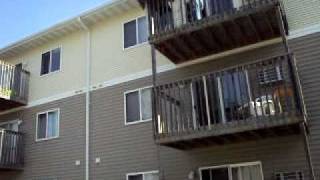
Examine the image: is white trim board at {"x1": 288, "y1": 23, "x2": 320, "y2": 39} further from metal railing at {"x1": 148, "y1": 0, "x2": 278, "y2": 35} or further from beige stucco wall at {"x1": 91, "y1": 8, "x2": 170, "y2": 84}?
beige stucco wall at {"x1": 91, "y1": 8, "x2": 170, "y2": 84}

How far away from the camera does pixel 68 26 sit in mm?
17156

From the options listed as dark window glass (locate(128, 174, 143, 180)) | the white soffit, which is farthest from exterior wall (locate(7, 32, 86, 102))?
dark window glass (locate(128, 174, 143, 180))

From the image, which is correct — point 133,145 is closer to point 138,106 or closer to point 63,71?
point 138,106

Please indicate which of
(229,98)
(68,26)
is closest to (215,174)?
(229,98)

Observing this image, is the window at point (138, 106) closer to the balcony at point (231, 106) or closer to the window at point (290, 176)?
the balcony at point (231, 106)

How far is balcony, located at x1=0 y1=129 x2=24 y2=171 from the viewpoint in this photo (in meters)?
16.0

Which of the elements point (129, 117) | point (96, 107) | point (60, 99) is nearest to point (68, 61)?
point (60, 99)

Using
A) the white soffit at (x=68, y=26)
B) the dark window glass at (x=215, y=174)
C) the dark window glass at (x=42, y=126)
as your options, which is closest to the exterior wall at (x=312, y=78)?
the dark window glass at (x=215, y=174)

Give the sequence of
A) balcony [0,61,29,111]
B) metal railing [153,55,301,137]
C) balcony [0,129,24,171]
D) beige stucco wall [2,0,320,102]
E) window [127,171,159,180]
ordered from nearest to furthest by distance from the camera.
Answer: metal railing [153,55,301,137] → window [127,171,159,180] → beige stucco wall [2,0,320,102] → balcony [0,129,24,171] → balcony [0,61,29,111]

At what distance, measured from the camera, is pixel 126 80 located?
49.0 ft

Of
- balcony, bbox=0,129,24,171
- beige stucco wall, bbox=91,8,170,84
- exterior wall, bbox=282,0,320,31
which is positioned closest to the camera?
exterior wall, bbox=282,0,320,31

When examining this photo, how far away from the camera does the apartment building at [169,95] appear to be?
1078cm

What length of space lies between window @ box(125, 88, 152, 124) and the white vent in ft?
13.4

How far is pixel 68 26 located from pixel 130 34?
10.1 ft
